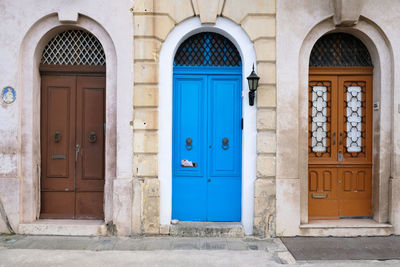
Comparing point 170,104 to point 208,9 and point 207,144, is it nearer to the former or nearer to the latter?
point 207,144

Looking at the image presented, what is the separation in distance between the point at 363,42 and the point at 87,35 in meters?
5.17

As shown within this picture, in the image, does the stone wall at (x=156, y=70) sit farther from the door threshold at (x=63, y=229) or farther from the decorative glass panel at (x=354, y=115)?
the decorative glass panel at (x=354, y=115)

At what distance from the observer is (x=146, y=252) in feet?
18.1

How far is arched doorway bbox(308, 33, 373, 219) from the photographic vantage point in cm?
667

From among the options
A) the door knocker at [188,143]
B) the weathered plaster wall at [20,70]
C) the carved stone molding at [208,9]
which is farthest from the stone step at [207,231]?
the carved stone molding at [208,9]

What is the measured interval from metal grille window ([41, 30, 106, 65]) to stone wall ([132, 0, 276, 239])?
2.84ft

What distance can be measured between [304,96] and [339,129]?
98 cm

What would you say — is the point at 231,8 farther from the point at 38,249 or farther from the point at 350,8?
the point at 38,249

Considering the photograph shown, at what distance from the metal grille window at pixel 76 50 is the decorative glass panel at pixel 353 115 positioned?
469 centimetres

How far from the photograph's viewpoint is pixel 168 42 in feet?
21.0

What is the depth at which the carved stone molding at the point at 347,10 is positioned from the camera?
615cm

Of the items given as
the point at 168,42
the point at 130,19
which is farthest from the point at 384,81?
the point at 130,19

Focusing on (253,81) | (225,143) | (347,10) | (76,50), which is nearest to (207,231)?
(225,143)

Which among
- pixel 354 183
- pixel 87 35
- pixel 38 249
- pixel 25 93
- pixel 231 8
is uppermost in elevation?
pixel 231 8
